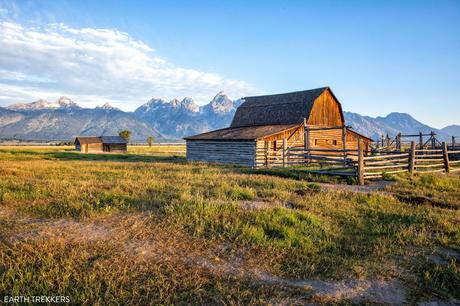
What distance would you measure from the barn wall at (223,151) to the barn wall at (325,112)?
26.0 ft

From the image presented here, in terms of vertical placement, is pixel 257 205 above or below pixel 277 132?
below

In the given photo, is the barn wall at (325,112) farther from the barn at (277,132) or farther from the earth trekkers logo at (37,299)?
the earth trekkers logo at (37,299)

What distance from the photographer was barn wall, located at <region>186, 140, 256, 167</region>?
26175 millimetres

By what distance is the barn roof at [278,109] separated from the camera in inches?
1216

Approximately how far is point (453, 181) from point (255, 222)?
1198 cm

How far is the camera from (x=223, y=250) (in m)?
5.59

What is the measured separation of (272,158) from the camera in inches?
1025

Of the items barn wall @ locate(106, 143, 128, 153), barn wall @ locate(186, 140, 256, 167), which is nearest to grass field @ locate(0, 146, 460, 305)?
barn wall @ locate(186, 140, 256, 167)

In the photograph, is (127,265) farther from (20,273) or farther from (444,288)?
(444,288)

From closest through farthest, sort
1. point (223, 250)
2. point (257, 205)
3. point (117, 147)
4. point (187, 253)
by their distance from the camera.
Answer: point (187, 253) < point (223, 250) < point (257, 205) < point (117, 147)

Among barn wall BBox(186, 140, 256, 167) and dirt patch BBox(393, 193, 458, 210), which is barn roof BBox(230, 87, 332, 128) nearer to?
barn wall BBox(186, 140, 256, 167)

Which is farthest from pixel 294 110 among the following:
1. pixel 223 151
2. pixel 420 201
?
pixel 420 201

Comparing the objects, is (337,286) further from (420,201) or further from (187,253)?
(420,201)

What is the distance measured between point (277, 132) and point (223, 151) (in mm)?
5736
